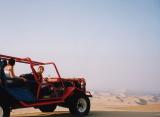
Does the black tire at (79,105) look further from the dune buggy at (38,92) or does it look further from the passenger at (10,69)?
the passenger at (10,69)

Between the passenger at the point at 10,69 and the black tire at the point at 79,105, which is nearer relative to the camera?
the passenger at the point at 10,69

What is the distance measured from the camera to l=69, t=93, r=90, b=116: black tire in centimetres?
1197

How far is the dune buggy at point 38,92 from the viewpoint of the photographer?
9492mm

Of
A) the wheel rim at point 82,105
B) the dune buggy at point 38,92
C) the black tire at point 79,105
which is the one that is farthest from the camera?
the wheel rim at point 82,105

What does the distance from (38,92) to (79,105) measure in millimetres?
2110

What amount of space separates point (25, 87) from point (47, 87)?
45.6 inches

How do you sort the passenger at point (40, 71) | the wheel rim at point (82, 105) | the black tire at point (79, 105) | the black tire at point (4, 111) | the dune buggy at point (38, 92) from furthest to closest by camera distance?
1. the wheel rim at point (82, 105)
2. the black tire at point (79, 105)
3. the passenger at point (40, 71)
4. the dune buggy at point (38, 92)
5. the black tire at point (4, 111)

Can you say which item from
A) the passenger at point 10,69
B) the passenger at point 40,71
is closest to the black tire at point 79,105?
the passenger at point 40,71

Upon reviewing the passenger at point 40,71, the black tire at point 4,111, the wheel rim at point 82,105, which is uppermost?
the passenger at point 40,71

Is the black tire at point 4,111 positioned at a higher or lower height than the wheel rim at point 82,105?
higher

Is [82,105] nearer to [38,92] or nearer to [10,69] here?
[38,92]

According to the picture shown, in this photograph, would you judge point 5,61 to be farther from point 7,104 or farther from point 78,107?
point 78,107

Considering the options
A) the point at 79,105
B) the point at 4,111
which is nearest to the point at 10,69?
the point at 4,111

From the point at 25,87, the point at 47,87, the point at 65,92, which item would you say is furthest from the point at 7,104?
the point at 65,92
